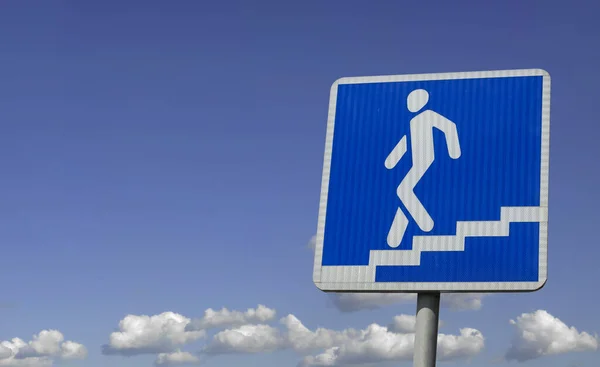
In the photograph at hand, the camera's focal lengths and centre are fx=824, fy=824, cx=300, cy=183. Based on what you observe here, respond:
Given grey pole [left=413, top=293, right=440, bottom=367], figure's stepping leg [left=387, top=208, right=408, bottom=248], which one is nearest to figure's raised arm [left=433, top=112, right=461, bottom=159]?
figure's stepping leg [left=387, top=208, right=408, bottom=248]

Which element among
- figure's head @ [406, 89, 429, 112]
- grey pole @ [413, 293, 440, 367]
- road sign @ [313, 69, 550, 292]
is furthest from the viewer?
figure's head @ [406, 89, 429, 112]

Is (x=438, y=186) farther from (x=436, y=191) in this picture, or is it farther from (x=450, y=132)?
(x=450, y=132)

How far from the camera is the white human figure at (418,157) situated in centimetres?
1361

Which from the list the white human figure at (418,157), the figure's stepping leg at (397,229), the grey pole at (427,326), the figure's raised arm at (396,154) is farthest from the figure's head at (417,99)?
the grey pole at (427,326)

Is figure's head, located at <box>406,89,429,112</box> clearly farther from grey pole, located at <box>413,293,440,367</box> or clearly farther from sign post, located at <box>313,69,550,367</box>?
grey pole, located at <box>413,293,440,367</box>

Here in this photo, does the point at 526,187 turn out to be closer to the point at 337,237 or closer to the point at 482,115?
the point at 482,115

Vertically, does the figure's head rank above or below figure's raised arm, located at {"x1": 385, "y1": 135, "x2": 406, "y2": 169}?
above

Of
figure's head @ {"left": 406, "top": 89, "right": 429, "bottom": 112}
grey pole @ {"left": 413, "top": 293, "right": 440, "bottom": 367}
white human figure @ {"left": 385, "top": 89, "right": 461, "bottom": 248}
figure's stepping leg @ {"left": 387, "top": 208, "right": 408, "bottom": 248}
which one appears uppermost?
figure's head @ {"left": 406, "top": 89, "right": 429, "bottom": 112}

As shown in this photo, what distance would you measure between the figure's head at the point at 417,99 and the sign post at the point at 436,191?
3 cm

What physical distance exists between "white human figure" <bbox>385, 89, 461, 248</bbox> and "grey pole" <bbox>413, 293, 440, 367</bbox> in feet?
3.49

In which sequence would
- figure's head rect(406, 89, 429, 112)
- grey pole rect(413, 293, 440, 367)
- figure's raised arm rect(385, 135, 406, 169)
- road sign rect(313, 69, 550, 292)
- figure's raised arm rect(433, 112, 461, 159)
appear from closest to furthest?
road sign rect(313, 69, 550, 292), grey pole rect(413, 293, 440, 367), figure's raised arm rect(433, 112, 461, 159), figure's raised arm rect(385, 135, 406, 169), figure's head rect(406, 89, 429, 112)

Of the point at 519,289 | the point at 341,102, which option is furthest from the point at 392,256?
the point at 341,102

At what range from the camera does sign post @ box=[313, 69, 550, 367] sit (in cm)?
1316

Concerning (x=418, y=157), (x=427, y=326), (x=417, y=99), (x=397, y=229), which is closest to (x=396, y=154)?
(x=418, y=157)
